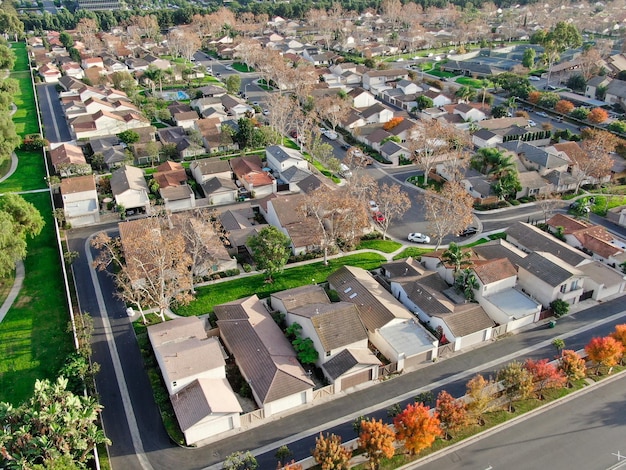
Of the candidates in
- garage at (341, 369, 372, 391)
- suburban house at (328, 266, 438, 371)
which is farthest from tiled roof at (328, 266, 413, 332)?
garage at (341, 369, 372, 391)

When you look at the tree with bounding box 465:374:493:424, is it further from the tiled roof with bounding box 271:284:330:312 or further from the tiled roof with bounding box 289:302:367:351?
the tiled roof with bounding box 271:284:330:312

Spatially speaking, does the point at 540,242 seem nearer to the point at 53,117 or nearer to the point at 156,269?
the point at 156,269

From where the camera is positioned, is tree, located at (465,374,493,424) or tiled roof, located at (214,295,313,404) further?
tiled roof, located at (214,295,313,404)

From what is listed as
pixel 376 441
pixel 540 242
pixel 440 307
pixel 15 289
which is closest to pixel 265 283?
pixel 440 307

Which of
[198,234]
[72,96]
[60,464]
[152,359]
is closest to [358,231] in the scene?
[198,234]

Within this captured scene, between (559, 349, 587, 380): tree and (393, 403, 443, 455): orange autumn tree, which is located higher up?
(393, 403, 443, 455): orange autumn tree

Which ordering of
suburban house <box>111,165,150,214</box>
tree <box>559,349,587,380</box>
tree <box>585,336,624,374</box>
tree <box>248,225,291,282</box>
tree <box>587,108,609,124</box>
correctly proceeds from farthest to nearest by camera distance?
tree <box>587,108,609,124</box>
suburban house <box>111,165,150,214</box>
tree <box>248,225,291,282</box>
tree <box>585,336,624,374</box>
tree <box>559,349,587,380</box>

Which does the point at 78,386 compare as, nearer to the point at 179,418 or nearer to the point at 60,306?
the point at 179,418
